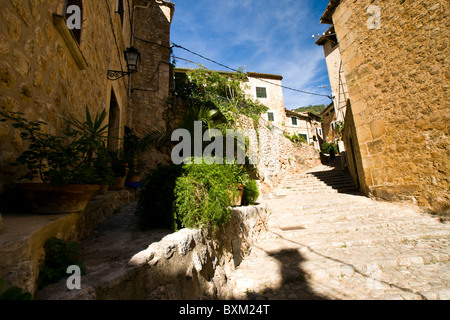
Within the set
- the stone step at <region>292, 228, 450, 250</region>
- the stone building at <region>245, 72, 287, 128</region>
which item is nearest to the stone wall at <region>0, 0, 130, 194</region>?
the stone step at <region>292, 228, 450, 250</region>

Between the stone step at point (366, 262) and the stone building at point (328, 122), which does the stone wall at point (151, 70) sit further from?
the stone building at point (328, 122)

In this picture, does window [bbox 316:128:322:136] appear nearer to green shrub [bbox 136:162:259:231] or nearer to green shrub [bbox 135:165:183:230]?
green shrub [bbox 136:162:259:231]

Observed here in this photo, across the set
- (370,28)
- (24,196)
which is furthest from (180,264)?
(370,28)

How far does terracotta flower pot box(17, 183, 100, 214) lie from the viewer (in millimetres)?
1431

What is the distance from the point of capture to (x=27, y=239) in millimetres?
969

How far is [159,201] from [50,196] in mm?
1122

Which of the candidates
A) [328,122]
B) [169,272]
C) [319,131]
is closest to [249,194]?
[169,272]

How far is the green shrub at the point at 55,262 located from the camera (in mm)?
1057

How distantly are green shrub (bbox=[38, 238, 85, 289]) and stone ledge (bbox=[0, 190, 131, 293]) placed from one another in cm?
4

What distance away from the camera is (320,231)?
4.16 metres

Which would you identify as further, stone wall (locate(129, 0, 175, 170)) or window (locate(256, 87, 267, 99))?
window (locate(256, 87, 267, 99))

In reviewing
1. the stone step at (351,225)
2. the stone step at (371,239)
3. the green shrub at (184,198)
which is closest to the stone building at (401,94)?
the stone step at (351,225)

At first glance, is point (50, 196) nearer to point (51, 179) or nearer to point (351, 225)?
point (51, 179)

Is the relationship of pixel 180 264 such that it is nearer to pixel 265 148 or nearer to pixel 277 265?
pixel 277 265
